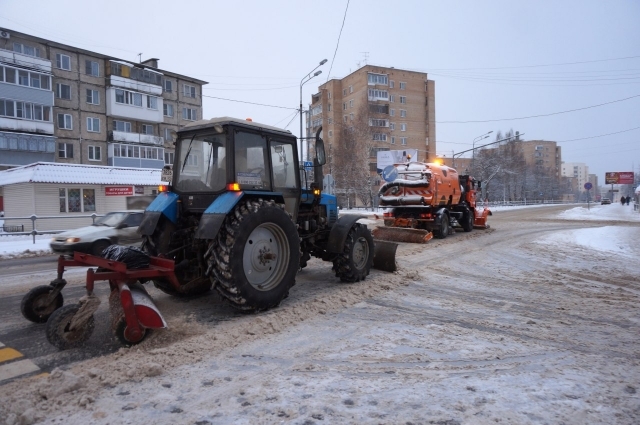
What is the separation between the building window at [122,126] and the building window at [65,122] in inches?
146

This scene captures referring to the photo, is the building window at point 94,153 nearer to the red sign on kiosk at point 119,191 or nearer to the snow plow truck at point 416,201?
the red sign on kiosk at point 119,191

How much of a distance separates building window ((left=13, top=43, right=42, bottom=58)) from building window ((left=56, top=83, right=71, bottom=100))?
8.57 ft

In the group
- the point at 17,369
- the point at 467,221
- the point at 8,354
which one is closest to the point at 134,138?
the point at 467,221

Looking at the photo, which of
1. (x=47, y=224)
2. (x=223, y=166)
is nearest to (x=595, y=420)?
(x=223, y=166)

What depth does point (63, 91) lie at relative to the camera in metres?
35.8

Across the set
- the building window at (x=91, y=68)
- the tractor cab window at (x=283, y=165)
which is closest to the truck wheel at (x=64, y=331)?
the tractor cab window at (x=283, y=165)

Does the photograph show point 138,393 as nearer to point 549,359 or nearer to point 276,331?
point 276,331

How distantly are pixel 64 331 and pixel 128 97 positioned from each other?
39.7 metres

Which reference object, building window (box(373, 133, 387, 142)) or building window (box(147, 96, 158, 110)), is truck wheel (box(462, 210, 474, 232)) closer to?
building window (box(147, 96, 158, 110))

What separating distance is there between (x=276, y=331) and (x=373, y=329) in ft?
3.57

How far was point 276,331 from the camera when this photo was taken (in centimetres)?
469

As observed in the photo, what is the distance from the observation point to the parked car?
11062 millimetres

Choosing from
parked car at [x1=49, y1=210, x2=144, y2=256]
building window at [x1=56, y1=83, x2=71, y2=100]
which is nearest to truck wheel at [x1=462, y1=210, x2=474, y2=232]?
parked car at [x1=49, y1=210, x2=144, y2=256]

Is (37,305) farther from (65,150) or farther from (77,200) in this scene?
(65,150)
